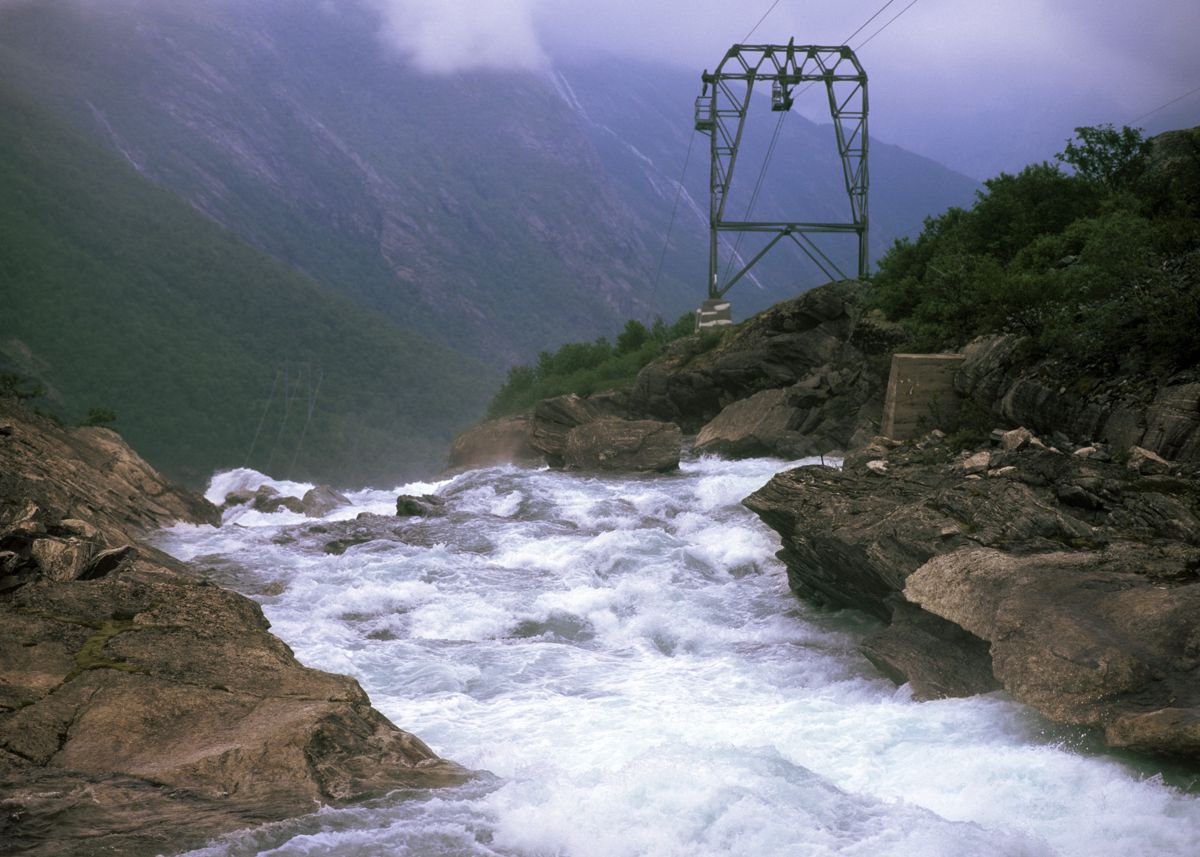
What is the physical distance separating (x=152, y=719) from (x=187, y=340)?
57.3 meters

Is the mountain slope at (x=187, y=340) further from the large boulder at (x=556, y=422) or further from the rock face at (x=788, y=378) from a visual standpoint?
the rock face at (x=788, y=378)

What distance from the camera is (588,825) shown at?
268 inches

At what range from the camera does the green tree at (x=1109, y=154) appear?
A: 24844 millimetres

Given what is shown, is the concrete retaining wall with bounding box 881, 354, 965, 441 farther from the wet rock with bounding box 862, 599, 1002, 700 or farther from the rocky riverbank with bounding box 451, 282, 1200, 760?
the wet rock with bounding box 862, 599, 1002, 700

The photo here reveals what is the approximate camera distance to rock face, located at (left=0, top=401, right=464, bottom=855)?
248 inches

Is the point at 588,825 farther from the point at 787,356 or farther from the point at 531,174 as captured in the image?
the point at 531,174

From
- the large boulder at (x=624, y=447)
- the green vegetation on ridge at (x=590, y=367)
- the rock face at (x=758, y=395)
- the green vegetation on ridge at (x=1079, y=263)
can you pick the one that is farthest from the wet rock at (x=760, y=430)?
the green vegetation on ridge at (x=590, y=367)

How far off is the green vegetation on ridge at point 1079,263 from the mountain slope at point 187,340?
37836 millimetres

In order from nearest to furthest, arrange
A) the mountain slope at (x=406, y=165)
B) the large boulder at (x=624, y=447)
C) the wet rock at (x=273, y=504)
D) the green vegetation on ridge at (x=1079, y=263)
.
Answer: the green vegetation on ridge at (x=1079, y=263)
the large boulder at (x=624, y=447)
the wet rock at (x=273, y=504)
the mountain slope at (x=406, y=165)

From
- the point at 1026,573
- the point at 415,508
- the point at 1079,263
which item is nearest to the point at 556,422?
the point at 415,508

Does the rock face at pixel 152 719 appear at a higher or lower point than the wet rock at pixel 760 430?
lower

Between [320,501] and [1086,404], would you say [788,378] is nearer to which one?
[320,501]

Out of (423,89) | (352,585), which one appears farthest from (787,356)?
(423,89)

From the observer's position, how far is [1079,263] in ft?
64.1
